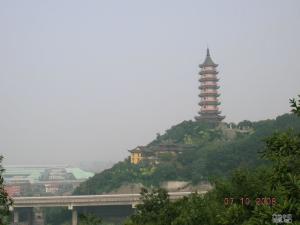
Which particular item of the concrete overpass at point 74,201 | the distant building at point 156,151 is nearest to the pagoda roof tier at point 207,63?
the distant building at point 156,151

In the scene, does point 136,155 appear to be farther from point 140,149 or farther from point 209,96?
point 209,96

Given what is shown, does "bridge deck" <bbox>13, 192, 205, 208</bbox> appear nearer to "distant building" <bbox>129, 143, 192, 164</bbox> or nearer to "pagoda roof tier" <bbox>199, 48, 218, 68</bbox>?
"distant building" <bbox>129, 143, 192, 164</bbox>

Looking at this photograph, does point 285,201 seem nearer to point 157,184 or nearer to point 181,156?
point 157,184

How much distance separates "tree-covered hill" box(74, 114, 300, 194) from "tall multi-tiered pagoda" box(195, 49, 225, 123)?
9.76 feet

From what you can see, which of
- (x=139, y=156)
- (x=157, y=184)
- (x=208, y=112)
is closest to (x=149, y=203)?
(x=157, y=184)

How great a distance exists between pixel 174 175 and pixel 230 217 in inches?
2593

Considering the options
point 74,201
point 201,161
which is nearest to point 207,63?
point 201,161

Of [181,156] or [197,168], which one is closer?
[197,168]

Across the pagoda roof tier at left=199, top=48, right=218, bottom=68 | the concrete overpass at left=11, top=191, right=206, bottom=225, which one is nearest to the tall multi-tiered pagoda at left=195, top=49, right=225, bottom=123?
the pagoda roof tier at left=199, top=48, right=218, bottom=68

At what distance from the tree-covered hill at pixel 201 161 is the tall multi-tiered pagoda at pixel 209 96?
117 inches

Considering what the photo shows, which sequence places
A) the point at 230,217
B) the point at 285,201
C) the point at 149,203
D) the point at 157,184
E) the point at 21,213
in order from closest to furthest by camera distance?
the point at 285,201 → the point at 230,217 → the point at 149,203 → the point at 21,213 → the point at 157,184

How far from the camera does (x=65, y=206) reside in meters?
61.6

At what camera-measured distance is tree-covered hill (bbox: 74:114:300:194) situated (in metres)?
71.8

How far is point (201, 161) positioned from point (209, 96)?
20101mm
